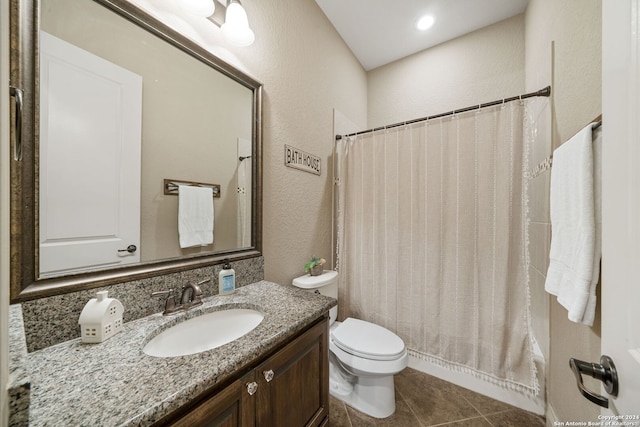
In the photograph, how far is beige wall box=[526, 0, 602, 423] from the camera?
85 centimetres

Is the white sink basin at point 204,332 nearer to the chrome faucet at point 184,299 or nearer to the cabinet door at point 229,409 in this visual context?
the chrome faucet at point 184,299

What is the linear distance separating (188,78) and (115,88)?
300 mm

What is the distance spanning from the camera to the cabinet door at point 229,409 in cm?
52

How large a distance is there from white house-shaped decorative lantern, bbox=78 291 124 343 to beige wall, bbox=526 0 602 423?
1.61 metres

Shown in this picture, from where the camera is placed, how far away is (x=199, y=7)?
94cm

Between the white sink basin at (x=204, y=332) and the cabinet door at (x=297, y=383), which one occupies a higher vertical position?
the white sink basin at (x=204, y=332)

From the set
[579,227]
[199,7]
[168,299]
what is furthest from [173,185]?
[579,227]

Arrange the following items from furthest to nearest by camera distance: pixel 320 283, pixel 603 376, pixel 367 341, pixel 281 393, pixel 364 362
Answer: pixel 320 283 < pixel 367 341 < pixel 364 362 < pixel 281 393 < pixel 603 376

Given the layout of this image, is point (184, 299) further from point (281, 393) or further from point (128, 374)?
point (281, 393)

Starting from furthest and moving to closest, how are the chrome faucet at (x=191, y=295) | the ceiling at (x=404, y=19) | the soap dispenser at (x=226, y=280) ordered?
1. the ceiling at (x=404, y=19)
2. the soap dispenser at (x=226, y=280)
3. the chrome faucet at (x=191, y=295)

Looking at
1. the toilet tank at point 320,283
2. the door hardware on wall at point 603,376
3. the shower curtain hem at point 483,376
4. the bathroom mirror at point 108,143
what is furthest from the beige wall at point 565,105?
the bathroom mirror at point 108,143

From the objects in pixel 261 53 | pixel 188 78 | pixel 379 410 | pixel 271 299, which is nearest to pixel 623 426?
pixel 271 299

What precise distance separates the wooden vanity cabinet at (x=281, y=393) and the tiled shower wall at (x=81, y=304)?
0.47 m

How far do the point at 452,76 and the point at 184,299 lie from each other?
2.65m
